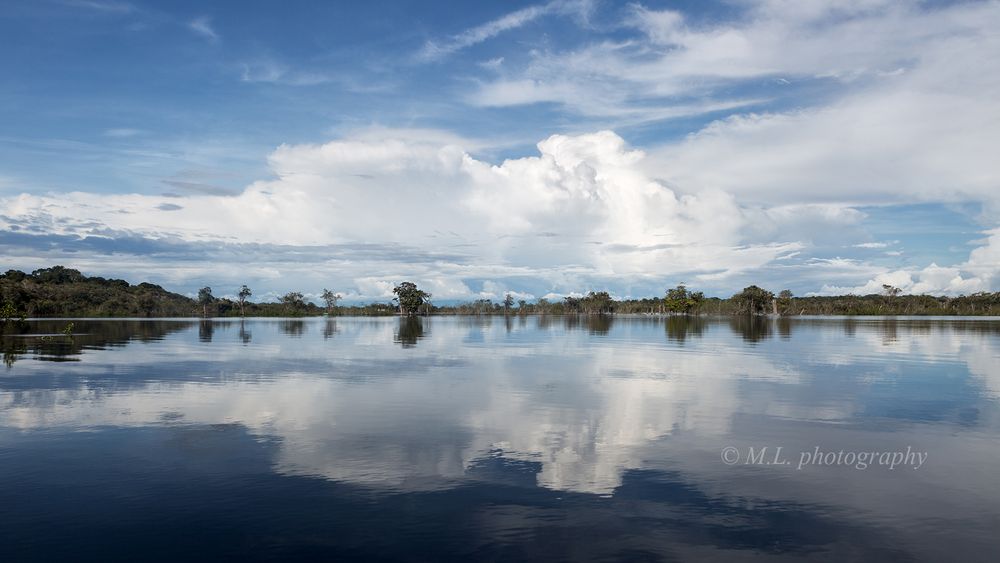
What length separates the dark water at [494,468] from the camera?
38.0 feet

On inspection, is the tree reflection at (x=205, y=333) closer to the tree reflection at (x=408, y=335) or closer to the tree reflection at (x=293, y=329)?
the tree reflection at (x=293, y=329)

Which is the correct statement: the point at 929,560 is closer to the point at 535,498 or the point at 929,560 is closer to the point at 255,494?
the point at 535,498

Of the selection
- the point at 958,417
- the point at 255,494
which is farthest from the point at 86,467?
the point at 958,417

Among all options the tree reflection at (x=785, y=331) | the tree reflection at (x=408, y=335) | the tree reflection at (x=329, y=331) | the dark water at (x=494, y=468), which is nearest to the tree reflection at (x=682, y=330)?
the tree reflection at (x=785, y=331)

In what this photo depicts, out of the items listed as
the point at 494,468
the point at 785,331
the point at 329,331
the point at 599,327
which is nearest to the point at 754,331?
the point at 785,331

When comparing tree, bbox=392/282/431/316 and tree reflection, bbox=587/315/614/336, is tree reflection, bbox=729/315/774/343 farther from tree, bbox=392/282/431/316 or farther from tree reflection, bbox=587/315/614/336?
tree, bbox=392/282/431/316

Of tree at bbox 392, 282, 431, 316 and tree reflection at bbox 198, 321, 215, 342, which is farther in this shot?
tree at bbox 392, 282, 431, 316

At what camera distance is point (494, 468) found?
16.3m

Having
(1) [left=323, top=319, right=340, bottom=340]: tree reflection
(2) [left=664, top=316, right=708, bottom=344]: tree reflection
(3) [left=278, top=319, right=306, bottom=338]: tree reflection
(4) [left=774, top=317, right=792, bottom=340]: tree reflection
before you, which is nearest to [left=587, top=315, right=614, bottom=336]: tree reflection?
(2) [left=664, top=316, right=708, bottom=344]: tree reflection

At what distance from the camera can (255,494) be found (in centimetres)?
1399

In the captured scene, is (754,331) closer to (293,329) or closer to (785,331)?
(785,331)

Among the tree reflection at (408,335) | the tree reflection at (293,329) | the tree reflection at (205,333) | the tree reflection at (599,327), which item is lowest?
the tree reflection at (599,327)

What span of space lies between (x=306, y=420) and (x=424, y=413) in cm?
422

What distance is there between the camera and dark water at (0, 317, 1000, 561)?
11578 mm
